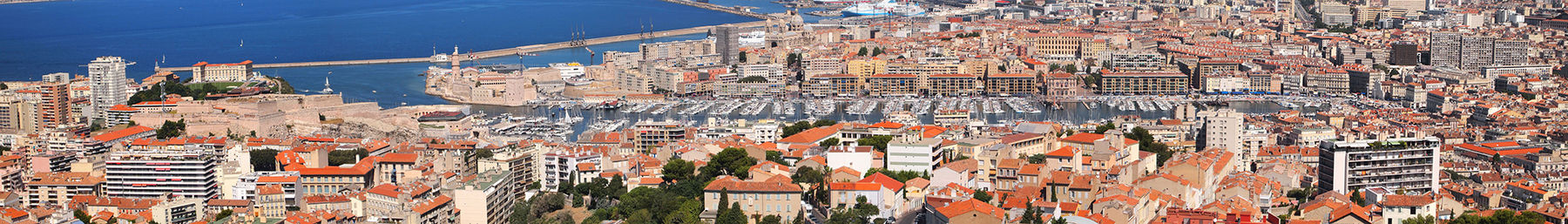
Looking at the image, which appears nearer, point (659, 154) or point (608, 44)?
point (659, 154)

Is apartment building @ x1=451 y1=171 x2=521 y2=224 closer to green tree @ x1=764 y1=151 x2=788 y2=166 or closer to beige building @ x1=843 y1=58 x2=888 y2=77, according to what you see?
green tree @ x1=764 y1=151 x2=788 y2=166

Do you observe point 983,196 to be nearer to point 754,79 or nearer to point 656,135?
→ point 656,135

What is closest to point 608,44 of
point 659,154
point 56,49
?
point 56,49

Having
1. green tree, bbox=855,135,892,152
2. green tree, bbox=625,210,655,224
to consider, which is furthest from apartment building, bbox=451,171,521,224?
green tree, bbox=855,135,892,152

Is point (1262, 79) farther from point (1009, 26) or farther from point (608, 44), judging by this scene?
point (608, 44)

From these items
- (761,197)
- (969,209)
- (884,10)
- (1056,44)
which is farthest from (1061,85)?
(884,10)
